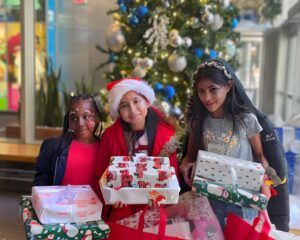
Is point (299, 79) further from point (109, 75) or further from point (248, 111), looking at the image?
point (248, 111)

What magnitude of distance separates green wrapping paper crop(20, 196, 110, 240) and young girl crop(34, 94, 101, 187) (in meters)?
0.35

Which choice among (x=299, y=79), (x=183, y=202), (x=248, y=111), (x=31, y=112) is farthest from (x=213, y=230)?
(x=299, y=79)

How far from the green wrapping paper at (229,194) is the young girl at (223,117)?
9cm

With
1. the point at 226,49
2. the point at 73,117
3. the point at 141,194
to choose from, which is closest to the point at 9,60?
the point at 226,49

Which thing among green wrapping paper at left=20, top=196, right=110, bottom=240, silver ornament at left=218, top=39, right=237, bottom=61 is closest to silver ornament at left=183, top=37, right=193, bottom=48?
silver ornament at left=218, top=39, right=237, bottom=61

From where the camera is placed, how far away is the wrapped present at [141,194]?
4.61 ft

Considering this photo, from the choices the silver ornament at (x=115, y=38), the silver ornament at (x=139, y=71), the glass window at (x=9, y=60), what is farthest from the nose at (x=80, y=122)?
the glass window at (x=9, y=60)

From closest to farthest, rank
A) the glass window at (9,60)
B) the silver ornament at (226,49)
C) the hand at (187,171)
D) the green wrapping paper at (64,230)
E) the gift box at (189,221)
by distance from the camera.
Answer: the green wrapping paper at (64,230) < the gift box at (189,221) < the hand at (187,171) < the silver ornament at (226,49) < the glass window at (9,60)

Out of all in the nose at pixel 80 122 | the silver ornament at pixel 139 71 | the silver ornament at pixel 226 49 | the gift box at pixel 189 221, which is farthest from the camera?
the silver ornament at pixel 226 49

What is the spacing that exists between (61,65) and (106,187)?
4.59 meters

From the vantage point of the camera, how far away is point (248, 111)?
161 cm

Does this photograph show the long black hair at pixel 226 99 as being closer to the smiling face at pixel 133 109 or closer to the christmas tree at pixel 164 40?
the smiling face at pixel 133 109

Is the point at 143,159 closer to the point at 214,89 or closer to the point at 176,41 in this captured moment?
the point at 214,89

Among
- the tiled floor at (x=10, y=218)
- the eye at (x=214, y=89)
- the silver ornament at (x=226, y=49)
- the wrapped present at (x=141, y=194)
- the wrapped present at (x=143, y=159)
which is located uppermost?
the silver ornament at (x=226, y=49)
